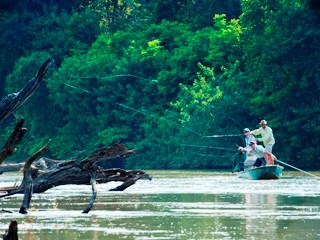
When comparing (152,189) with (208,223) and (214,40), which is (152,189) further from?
(214,40)

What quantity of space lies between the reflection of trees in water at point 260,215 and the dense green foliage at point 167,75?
18.5 m

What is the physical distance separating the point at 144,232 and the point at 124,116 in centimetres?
4385

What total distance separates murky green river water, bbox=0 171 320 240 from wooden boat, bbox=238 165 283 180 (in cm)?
254

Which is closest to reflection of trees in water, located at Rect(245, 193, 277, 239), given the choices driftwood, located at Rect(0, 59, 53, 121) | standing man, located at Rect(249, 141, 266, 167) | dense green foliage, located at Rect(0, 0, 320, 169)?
driftwood, located at Rect(0, 59, 53, 121)

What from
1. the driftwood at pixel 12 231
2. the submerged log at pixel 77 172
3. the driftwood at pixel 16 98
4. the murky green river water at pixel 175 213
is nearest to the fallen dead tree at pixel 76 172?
the submerged log at pixel 77 172

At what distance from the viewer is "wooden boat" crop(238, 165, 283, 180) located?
36816mm

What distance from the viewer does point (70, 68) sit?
65250 millimetres

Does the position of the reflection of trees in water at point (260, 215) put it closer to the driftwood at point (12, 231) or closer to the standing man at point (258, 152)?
the driftwood at point (12, 231)

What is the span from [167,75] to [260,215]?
38.6m

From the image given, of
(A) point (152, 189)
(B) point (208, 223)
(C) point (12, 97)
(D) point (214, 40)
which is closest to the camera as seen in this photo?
(C) point (12, 97)

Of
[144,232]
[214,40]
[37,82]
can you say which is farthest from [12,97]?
[214,40]

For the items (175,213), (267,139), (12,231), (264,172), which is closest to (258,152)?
(267,139)

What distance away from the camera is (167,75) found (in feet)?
202

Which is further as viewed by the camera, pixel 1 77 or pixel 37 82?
pixel 1 77
